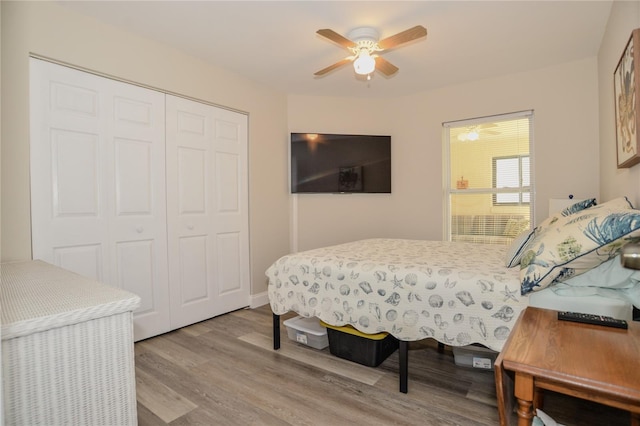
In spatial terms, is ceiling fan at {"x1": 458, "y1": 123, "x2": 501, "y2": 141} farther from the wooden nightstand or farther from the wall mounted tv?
the wooden nightstand

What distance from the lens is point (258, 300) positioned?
3721mm

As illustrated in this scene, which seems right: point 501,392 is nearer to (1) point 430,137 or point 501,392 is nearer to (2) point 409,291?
(2) point 409,291

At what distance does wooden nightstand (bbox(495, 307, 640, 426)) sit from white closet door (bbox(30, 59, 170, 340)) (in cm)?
267

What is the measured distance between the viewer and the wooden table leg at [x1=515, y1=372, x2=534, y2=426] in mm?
951

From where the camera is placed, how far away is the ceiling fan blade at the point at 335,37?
7.37ft

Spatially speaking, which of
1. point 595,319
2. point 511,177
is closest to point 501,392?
point 595,319

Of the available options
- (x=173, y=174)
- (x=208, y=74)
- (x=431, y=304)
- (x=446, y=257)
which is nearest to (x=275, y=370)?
(x=431, y=304)

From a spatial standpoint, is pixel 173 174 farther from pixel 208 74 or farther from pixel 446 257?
pixel 446 257

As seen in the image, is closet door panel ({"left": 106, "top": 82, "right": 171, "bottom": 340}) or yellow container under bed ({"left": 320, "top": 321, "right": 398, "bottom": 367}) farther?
closet door panel ({"left": 106, "top": 82, "right": 171, "bottom": 340})

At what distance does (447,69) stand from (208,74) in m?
2.40

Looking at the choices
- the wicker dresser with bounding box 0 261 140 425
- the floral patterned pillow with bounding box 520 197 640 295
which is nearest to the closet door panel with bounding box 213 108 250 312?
the wicker dresser with bounding box 0 261 140 425

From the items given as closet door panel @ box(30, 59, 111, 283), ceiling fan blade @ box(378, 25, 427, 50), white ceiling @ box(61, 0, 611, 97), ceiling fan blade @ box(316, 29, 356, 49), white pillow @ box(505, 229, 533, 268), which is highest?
white ceiling @ box(61, 0, 611, 97)

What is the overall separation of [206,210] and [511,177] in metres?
3.29

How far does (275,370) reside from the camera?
2.22 meters
